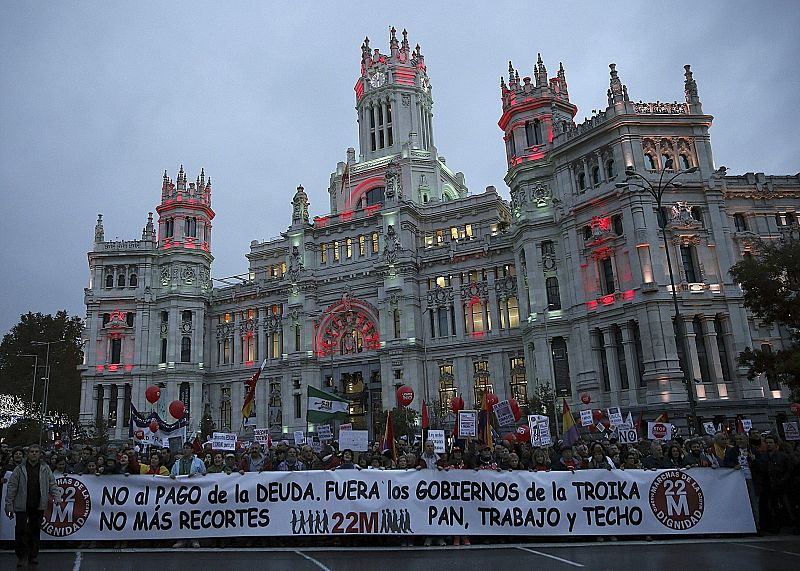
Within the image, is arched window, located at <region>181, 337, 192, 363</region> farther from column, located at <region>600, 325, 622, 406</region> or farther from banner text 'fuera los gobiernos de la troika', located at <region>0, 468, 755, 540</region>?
banner text 'fuera los gobiernos de la troika', located at <region>0, 468, 755, 540</region>

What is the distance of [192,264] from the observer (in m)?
77.0

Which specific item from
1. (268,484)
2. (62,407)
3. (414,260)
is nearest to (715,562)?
(268,484)

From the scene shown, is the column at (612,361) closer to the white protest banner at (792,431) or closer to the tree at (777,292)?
the tree at (777,292)

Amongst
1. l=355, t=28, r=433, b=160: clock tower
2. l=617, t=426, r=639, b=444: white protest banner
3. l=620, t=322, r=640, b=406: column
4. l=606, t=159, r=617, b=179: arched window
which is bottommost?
l=617, t=426, r=639, b=444: white protest banner

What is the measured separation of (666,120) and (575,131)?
22.6ft

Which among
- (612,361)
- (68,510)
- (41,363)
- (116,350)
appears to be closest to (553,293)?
(612,361)

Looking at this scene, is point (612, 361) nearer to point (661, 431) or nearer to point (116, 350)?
point (661, 431)

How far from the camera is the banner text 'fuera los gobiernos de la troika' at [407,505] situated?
48.2ft

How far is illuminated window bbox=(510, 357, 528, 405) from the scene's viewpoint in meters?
57.4

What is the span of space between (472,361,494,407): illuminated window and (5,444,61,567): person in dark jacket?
48.3 meters

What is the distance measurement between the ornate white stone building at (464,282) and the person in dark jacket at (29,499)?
90.7 ft

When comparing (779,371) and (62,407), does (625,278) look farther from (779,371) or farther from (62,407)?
(62,407)

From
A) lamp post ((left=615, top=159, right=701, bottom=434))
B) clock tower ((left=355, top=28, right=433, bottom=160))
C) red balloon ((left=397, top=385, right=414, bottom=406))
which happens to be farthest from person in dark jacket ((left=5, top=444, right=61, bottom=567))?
clock tower ((left=355, top=28, right=433, bottom=160))

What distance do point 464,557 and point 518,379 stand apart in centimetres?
4600
